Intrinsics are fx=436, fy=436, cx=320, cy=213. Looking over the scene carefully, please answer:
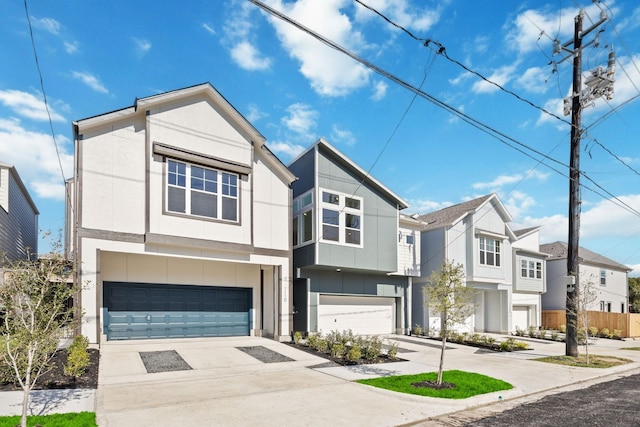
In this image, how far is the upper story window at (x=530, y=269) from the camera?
28.5 metres

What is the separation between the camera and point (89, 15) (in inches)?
380

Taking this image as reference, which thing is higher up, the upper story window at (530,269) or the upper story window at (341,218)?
the upper story window at (341,218)

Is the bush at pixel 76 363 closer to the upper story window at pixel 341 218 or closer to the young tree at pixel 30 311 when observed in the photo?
the young tree at pixel 30 311

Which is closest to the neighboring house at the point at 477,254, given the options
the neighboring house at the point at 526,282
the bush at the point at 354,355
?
the neighboring house at the point at 526,282

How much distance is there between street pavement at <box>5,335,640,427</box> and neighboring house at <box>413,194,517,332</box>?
314 inches

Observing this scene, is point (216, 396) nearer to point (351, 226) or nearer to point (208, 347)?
point (208, 347)

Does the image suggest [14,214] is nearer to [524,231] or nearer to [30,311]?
[30,311]

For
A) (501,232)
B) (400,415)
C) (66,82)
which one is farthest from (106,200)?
(501,232)

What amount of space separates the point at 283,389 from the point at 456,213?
1766 centimetres

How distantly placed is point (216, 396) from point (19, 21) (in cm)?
828

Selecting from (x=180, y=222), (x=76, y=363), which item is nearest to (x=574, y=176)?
(x=180, y=222)

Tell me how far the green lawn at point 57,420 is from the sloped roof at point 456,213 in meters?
19.2

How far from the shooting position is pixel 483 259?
2428 cm

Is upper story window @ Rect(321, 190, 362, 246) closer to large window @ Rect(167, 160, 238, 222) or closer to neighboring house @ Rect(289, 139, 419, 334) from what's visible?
neighboring house @ Rect(289, 139, 419, 334)
